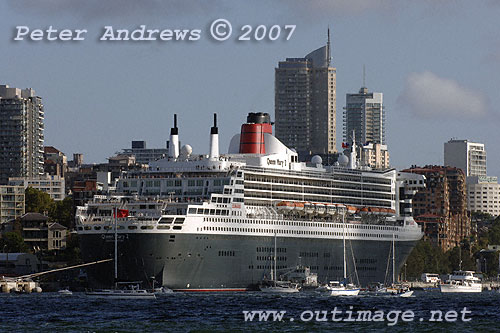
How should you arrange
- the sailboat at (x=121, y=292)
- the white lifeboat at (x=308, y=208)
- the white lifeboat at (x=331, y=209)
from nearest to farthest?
the sailboat at (x=121, y=292)
the white lifeboat at (x=308, y=208)
the white lifeboat at (x=331, y=209)

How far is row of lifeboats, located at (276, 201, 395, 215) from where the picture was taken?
17198 cm

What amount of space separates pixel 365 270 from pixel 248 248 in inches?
1055

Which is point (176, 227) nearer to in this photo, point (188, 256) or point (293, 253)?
point (188, 256)

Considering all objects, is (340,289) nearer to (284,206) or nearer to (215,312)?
(284,206)

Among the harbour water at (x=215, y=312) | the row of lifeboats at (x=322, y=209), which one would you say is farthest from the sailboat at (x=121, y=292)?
the row of lifeboats at (x=322, y=209)

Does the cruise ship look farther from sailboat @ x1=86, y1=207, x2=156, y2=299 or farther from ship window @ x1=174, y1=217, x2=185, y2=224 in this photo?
sailboat @ x1=86, y1=207, x2=156, y2=299

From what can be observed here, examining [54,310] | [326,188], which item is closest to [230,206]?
[326,188]

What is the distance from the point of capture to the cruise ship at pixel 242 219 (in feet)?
500

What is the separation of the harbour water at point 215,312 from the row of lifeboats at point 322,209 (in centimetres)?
1455

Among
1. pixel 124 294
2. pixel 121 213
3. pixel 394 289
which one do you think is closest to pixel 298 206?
pixel 394 289

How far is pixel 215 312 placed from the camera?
123500 millimetres

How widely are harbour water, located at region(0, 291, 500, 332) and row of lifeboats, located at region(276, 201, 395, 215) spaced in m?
14.6

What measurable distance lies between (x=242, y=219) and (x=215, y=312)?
3830 centimetres

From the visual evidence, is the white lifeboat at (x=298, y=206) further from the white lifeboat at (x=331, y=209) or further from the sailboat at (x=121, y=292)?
the sailboat at (x=121, y=292)
